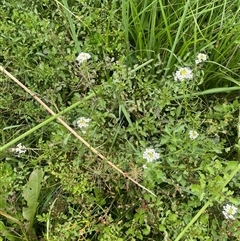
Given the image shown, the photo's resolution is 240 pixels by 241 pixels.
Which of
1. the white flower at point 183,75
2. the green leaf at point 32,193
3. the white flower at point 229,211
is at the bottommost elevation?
the white flower at point 229,211

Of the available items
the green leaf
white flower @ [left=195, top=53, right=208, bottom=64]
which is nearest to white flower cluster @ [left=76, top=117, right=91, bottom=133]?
the green leaf

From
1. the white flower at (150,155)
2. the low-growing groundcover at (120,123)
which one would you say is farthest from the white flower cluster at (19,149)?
the white flower at (150,155)

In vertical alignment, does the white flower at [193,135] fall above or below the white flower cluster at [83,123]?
below

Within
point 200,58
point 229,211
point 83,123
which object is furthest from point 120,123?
point 229,211

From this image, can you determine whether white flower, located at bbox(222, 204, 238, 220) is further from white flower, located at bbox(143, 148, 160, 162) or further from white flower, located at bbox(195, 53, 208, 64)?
white flower, located at bbox(195, 53, 208, 64)

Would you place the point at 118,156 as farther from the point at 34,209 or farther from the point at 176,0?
the point at 176,0

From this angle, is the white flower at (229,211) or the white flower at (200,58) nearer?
the white flower at (229,211)

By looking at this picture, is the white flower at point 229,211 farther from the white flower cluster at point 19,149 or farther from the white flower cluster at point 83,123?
the white flower cluster at point 19,149

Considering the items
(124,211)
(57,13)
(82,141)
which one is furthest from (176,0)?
(124,211)

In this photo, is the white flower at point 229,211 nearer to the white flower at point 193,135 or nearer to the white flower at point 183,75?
the white flower at point 193,135
